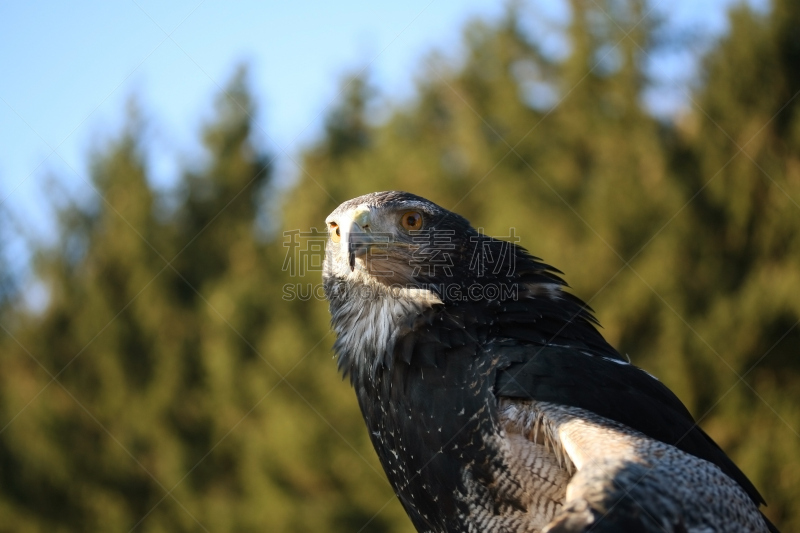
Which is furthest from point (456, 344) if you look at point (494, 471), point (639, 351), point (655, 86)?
point (655, 86)

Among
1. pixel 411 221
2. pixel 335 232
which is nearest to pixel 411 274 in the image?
pixel 411 221

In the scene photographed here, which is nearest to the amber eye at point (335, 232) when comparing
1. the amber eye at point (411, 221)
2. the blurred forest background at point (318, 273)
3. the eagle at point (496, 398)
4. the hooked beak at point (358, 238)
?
the eagle at point (496, 398)

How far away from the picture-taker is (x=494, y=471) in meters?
3.44

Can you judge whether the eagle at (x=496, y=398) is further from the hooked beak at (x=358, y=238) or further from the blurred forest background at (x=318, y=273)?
the blurred forest background at (x=318, y=273)

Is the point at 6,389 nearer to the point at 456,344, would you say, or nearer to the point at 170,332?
the point at 170,332

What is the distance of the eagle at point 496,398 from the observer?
2.99 metres

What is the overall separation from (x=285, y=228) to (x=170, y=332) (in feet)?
15.5

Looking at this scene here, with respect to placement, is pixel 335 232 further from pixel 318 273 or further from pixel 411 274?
pixel 318 273

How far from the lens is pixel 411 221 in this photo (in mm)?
4383

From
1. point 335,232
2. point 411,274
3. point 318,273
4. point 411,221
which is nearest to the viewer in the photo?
point 411,274

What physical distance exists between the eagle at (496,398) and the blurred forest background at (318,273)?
29.6 feet

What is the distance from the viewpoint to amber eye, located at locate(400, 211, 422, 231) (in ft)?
14.3

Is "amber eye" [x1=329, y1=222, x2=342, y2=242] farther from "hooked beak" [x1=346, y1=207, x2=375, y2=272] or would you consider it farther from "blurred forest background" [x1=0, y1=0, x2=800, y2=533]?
"blurred forest background" [x1=0, y1=0, x2=800, y2=533]

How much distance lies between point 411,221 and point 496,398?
1.32m
